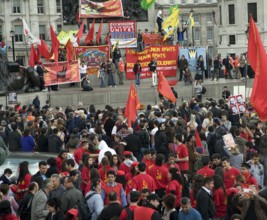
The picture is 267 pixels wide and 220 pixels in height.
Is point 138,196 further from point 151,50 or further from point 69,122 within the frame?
point 151,50

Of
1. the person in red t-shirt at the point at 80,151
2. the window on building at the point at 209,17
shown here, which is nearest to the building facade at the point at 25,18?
the window on building at the point at 209,17

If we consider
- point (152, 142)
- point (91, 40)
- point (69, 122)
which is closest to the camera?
point (152, 142)

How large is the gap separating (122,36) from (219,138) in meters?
29.0

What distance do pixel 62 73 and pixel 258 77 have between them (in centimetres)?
2111

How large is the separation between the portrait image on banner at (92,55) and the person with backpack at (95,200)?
28388 mm

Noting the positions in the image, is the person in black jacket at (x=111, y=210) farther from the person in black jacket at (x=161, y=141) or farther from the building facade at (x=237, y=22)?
the building facade at (x=237, y=22)

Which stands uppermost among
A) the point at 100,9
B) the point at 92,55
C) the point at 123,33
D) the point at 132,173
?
the point at 100,9

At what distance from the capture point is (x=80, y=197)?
12578 mm

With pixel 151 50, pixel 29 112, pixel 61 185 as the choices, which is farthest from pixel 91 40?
pixel 61 185

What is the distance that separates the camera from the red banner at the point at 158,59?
37719 mm

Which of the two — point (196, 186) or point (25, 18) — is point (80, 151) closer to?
point (196, 186)

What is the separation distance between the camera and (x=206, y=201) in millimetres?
12492

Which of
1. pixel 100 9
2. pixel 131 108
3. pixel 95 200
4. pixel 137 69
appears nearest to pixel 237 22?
pixel 100 9

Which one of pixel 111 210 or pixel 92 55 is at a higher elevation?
pixel 92 55
